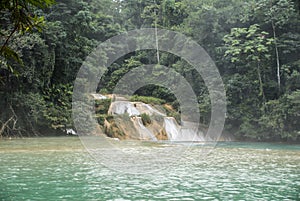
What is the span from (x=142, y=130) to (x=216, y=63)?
7393 millimetres

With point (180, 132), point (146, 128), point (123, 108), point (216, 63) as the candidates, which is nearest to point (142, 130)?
point (146, 128)

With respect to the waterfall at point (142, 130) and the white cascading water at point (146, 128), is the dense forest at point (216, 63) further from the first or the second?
the waterfall at point (142, 130)

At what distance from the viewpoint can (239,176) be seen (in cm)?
793

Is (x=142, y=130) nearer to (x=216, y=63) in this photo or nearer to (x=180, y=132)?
(x=180, y=132)

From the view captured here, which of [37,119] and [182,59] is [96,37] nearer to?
[182,59]

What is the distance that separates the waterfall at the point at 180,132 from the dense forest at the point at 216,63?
1.64 m

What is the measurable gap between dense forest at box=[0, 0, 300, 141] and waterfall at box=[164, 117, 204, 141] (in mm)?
1640

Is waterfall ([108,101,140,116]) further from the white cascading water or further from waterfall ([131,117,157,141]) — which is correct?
waterfall ([131,117,157,141])

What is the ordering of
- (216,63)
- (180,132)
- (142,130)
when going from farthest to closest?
1. (216,63)
2. (180,132)
3. (142,130)

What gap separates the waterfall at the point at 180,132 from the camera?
2133 cm

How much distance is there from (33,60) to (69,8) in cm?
455

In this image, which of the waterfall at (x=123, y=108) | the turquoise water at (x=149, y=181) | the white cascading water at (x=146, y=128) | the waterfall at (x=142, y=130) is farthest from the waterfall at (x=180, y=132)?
the turquoise water at (x=149, y=181)

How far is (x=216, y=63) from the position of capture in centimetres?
2464

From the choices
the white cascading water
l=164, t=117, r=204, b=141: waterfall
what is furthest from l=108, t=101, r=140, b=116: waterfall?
l=164, t=117, r=204, b=141: waterfall
